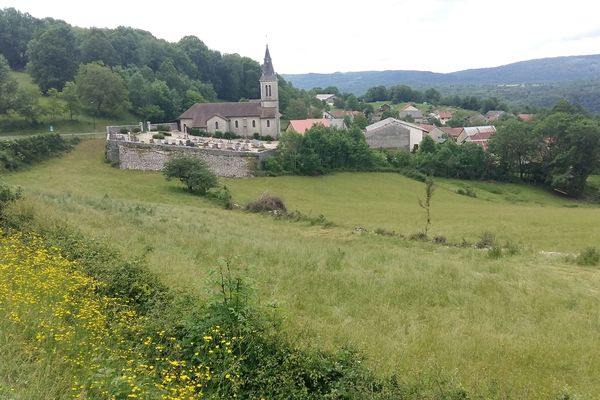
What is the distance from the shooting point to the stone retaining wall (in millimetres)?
52375

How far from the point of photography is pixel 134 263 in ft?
29.3

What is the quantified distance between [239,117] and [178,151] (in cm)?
2267

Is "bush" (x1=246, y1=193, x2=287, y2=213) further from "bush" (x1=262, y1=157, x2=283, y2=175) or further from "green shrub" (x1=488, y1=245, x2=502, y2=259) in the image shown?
"bush" (x1=262, y1=157, x2=283, y2=175)

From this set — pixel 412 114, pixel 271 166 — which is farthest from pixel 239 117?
pixel 412 114

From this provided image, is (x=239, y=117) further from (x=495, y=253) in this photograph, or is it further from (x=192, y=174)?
(x=495, y=253)

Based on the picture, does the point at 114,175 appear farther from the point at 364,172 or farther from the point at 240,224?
the point at 364,172

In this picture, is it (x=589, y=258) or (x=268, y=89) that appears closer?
(x=589, y=258)

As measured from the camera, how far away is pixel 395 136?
86.8 metres

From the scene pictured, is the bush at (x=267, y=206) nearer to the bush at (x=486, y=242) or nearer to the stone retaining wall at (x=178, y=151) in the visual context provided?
the bush at (x=486, y=242)

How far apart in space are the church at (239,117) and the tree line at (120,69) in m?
8.65

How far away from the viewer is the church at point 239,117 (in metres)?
72.4

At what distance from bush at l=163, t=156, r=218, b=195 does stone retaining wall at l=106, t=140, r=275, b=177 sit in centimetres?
933

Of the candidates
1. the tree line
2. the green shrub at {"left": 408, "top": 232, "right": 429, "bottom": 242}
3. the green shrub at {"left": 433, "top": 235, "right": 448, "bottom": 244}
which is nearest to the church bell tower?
the tree line

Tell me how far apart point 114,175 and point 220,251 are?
124 feet
